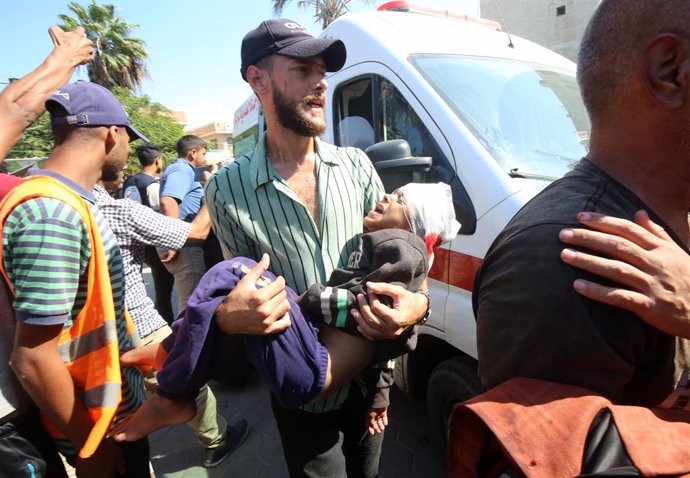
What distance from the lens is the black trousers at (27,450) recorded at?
4.34 feet

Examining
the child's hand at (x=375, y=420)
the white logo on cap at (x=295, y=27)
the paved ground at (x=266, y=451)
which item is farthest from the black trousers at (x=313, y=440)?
the white logo on cap at (x=295, y=27)

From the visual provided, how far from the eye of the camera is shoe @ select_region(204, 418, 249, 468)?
8.99 feet

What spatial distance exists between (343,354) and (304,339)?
188 mm

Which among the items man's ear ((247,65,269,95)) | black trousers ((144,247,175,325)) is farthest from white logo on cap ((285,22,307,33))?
black trousers ((144,247,175,325))

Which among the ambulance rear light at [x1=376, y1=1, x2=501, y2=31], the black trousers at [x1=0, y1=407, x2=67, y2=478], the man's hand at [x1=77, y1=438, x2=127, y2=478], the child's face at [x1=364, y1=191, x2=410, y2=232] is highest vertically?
the ambulance rear light at [x1=376, y1=1, x2=501, y2=31]

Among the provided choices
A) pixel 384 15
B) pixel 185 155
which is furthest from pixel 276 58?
pixel 185 155

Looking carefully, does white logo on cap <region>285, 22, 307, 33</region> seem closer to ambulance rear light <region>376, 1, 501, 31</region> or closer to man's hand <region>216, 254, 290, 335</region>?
man's hand <region>216, 254, 290, 335</region>

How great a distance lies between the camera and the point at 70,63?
5.56ft

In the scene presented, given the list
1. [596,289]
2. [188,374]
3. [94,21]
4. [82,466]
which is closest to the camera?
[596,289]

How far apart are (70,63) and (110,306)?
44.3 inches

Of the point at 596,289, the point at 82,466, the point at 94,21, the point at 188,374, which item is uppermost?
the point at 94,21

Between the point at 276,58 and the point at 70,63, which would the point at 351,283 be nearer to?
the point at 276,58

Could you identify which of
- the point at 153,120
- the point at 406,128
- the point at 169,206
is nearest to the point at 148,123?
the point at 153,120

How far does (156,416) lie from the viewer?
137 centimetres
